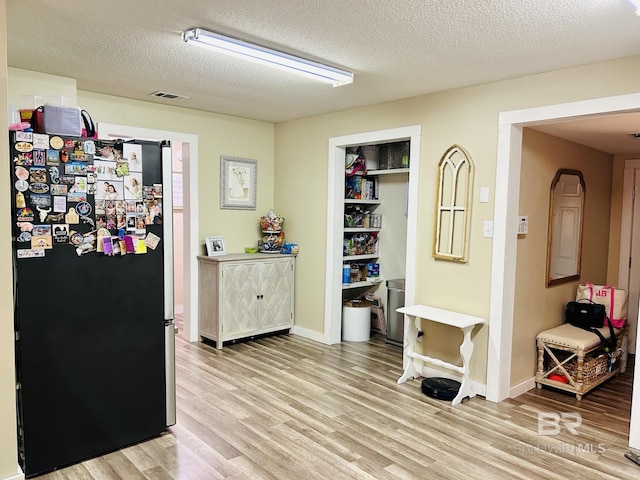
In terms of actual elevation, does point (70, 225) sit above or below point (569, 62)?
below

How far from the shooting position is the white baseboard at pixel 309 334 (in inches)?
201

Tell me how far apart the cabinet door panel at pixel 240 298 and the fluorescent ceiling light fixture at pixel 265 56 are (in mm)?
2191

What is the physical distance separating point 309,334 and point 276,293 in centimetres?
58

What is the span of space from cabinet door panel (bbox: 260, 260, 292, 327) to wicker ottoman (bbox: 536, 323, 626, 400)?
8.42ft

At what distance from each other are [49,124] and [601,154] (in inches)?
196

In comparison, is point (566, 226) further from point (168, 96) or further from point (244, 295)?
point (168, 96)

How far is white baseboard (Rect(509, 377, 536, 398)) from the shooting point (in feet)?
12.3

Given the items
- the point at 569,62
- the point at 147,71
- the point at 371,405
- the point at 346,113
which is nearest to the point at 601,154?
the point at 569,62

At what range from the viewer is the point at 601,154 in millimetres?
4949

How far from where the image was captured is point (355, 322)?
5.19m

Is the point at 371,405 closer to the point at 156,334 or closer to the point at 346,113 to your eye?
the point at 156,334

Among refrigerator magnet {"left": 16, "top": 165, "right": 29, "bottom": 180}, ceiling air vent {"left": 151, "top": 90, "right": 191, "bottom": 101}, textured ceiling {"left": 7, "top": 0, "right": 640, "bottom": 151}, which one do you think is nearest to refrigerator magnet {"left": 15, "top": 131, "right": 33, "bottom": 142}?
refrigerator magnet {"left": 16, "top": 165, "right": 29, "bottom": 180}

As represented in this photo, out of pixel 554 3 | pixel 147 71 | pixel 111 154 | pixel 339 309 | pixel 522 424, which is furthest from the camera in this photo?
pixel 339 309

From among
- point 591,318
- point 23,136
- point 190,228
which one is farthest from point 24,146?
point 591,318
